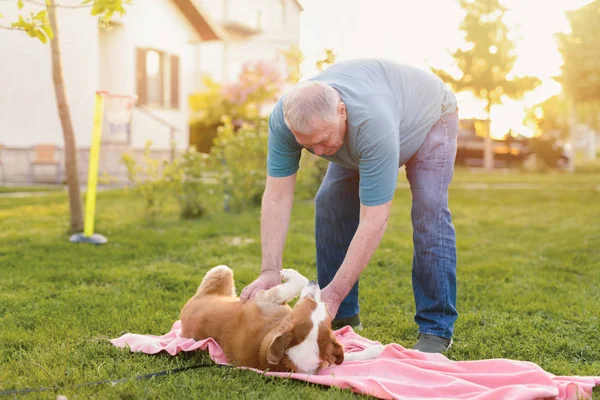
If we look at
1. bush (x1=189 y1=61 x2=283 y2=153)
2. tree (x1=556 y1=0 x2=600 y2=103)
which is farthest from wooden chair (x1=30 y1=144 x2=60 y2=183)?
tree (x1=556 y1=0 x2=600 y2=103)

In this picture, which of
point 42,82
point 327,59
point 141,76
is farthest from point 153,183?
point 141,76

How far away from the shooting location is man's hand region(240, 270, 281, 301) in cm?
350

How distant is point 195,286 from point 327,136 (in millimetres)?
2449

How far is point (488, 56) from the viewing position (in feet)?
90.5

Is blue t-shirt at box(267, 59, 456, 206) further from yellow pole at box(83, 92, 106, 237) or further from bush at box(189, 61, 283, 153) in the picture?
bush at box(189, 61, 283, 153)

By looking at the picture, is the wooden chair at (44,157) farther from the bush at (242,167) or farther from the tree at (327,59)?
the tree at (327,59)

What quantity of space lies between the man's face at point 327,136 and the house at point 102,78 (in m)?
10.1

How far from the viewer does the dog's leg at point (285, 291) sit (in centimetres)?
346

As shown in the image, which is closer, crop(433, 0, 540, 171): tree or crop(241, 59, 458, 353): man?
crop(241, 59, 458, 353): man

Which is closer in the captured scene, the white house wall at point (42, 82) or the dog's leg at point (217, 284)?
the dog's leg at point (217, 284)

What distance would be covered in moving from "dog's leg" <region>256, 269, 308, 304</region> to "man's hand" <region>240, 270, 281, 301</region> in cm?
4

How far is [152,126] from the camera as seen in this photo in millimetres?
16344

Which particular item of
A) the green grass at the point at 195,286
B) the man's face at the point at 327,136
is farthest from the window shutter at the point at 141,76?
the man's face at the point at 327,136

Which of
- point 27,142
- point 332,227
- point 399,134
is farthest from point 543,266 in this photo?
point 27,142
